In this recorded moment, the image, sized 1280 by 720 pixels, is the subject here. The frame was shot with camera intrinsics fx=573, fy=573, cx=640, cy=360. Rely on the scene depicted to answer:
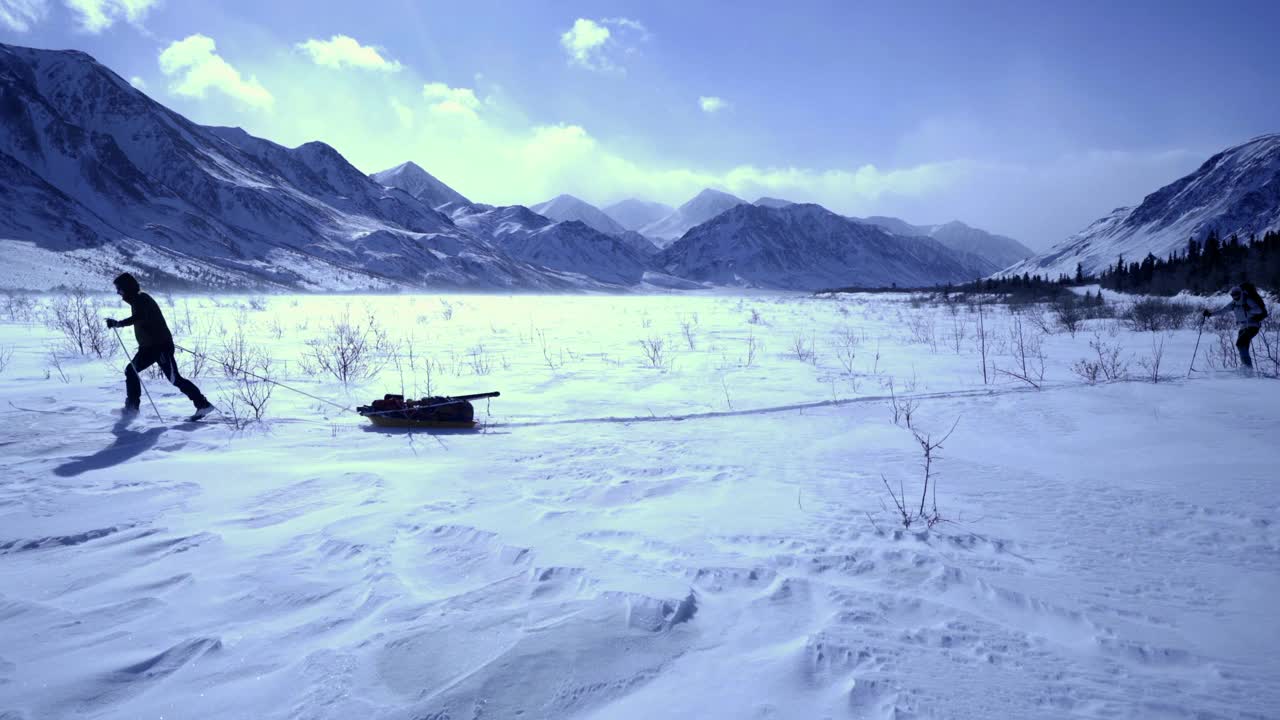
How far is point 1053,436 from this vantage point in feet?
16.0

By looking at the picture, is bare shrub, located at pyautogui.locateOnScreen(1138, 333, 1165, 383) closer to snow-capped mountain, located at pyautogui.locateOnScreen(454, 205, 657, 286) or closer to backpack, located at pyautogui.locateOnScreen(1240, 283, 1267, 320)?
backpack, located at pyautogui.locateOnScreen(1240, 283, 1267, 320)

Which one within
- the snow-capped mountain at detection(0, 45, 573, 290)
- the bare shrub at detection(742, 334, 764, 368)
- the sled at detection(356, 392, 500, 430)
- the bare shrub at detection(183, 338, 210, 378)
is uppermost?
the snow-capped mountain at detection(0, 45, 573, 290)

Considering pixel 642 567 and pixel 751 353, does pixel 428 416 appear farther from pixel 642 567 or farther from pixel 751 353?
pixel 751 353

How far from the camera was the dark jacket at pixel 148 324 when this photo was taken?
5762mm

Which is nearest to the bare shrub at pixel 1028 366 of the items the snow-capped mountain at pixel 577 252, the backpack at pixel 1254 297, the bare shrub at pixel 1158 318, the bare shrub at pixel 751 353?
the backpack at pixel 1254 297

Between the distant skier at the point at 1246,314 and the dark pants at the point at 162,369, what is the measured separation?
12.3m

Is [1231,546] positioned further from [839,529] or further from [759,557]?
[759,557]

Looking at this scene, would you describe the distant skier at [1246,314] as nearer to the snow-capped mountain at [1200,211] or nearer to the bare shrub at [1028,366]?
the bare shrub at [1028,366]

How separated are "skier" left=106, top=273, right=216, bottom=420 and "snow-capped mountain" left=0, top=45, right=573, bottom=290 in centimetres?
6020

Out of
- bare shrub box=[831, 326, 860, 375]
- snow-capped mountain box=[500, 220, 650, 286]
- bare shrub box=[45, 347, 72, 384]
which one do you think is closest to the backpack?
bare shrub box=[831, 326, 860, 375]

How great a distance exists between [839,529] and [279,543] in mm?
2867

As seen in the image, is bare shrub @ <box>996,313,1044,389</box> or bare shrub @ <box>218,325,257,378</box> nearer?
bare shrub @ <box>996,313,1044,389</box>

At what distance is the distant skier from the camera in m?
7.65

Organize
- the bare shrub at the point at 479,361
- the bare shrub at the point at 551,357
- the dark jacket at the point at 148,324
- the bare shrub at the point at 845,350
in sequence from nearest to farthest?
the dark jacket at the point at 148,324
the bare shrub at the point at 479,361
the bare shrub at the point at 845,350
the bare shrub at the point at 551,357
